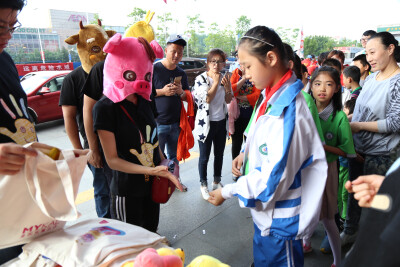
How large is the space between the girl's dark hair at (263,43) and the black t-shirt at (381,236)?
86 cm

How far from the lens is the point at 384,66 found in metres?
2.04

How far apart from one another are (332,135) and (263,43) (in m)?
1.05

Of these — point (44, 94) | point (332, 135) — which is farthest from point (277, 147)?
point (44, 94)

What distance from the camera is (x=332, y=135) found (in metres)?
1.96

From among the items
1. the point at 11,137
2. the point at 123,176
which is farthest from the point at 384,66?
the point at 11,137

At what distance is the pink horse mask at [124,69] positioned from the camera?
5.16ft

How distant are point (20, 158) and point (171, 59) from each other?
247 centimetres

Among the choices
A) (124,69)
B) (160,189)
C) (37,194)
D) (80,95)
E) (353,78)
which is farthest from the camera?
(353,78)

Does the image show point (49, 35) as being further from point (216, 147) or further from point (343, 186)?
point (343, 186)

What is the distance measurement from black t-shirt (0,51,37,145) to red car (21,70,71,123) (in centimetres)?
554

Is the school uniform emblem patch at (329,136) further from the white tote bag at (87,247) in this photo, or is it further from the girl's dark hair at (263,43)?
the white tote bag at (87,247)

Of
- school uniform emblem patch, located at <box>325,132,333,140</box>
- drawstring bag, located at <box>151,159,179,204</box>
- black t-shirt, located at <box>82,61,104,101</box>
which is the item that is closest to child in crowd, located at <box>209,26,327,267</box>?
drawstring bag, located at <box>151,159,179,204</box>

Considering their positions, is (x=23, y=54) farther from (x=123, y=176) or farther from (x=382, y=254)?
(x=382, y=254)

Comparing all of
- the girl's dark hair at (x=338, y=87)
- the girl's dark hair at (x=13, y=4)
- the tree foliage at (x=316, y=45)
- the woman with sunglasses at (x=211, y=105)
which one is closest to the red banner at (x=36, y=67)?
the woman with sunglasses at (x=211, y=105)
